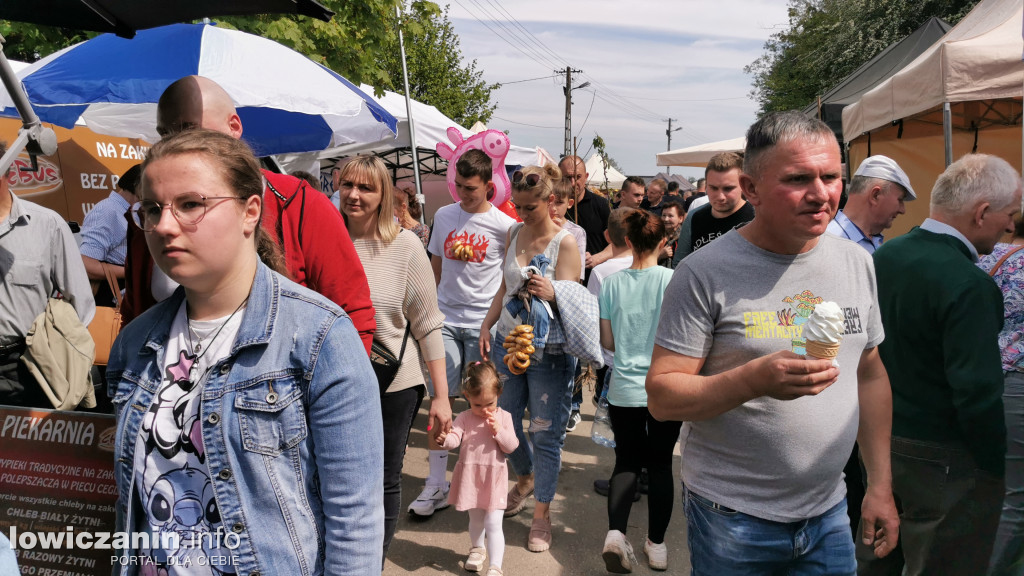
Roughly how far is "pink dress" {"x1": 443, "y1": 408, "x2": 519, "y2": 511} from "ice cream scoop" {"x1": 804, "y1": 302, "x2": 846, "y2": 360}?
2209 mm

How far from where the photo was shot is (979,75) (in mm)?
5000

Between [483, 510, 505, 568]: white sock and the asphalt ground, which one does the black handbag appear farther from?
the asphalt ground

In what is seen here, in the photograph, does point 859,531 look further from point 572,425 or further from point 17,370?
point 17,370

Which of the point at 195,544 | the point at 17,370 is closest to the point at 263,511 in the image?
the point at 195,544

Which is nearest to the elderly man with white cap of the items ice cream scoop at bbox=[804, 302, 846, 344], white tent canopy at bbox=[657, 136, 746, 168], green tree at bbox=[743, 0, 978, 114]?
ice cream scoop at bbox=[804, 302, 846, 344]

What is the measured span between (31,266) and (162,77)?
1.70 meters

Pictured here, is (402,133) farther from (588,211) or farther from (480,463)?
(480,463)

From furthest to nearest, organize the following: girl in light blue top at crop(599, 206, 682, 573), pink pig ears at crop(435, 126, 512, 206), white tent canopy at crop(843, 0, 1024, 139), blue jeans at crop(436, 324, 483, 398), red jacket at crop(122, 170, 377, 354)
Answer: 1. pink pig ears at crop(435, 126, 512, 206)
2. white tent canopy at crop(843, 0, 1024, 139)
3. blue jeans at crop(436, 324, 483, 398)
4. girl in light blue top at crop(599, 206, 682, 573)
5. red jacket at crop(122, 170, 377, 354)

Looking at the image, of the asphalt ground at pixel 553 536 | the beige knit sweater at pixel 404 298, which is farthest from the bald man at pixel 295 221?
the asphalt ground at pixel 553 536

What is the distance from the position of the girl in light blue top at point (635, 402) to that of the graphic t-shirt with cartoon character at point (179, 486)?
264cm

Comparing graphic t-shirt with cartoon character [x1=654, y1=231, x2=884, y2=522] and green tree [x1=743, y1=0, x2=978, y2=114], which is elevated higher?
green tree [x1=743, y1=0, x2=978, y2=114]

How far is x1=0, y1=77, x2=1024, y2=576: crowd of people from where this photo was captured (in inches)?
59.8

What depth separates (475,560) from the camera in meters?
3.78

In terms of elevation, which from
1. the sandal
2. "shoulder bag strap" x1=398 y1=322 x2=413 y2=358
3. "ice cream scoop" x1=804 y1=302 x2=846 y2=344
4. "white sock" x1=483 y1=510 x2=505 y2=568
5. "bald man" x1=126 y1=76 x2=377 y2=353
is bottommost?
the sandal
